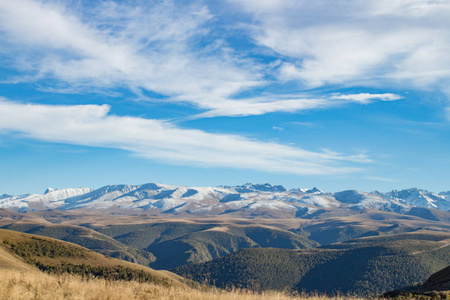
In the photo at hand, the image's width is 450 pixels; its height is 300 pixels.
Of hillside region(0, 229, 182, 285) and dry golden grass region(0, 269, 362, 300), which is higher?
dry golden grass region(0, 269, 362, 300)

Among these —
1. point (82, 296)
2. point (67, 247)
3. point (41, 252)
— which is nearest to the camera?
point (82, 296)

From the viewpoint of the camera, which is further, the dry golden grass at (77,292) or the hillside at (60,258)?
the hillside at (60,258)

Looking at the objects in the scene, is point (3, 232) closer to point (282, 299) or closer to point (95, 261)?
point (95, 261)

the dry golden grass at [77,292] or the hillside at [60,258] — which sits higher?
the dry golden grass at [77,292]

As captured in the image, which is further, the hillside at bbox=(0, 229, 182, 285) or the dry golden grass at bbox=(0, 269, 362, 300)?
the hillside at bbox=(0, 229, 182, 285)

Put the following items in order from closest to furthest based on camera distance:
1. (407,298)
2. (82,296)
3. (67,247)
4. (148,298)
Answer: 1. (82,296)
2. (148,298)
3. (407,298)
4. (67,247)

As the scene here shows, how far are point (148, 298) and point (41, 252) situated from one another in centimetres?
9143

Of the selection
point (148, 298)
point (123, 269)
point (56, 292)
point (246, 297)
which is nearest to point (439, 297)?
point (246, 297)

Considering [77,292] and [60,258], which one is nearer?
[77,292]

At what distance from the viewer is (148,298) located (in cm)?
1588

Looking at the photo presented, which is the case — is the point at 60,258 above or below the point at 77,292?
below

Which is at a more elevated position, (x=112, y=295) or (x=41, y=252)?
(x=112, y=295)

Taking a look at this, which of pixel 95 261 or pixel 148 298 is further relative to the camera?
pixel 95 261

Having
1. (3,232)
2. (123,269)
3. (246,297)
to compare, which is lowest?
(123,269)
